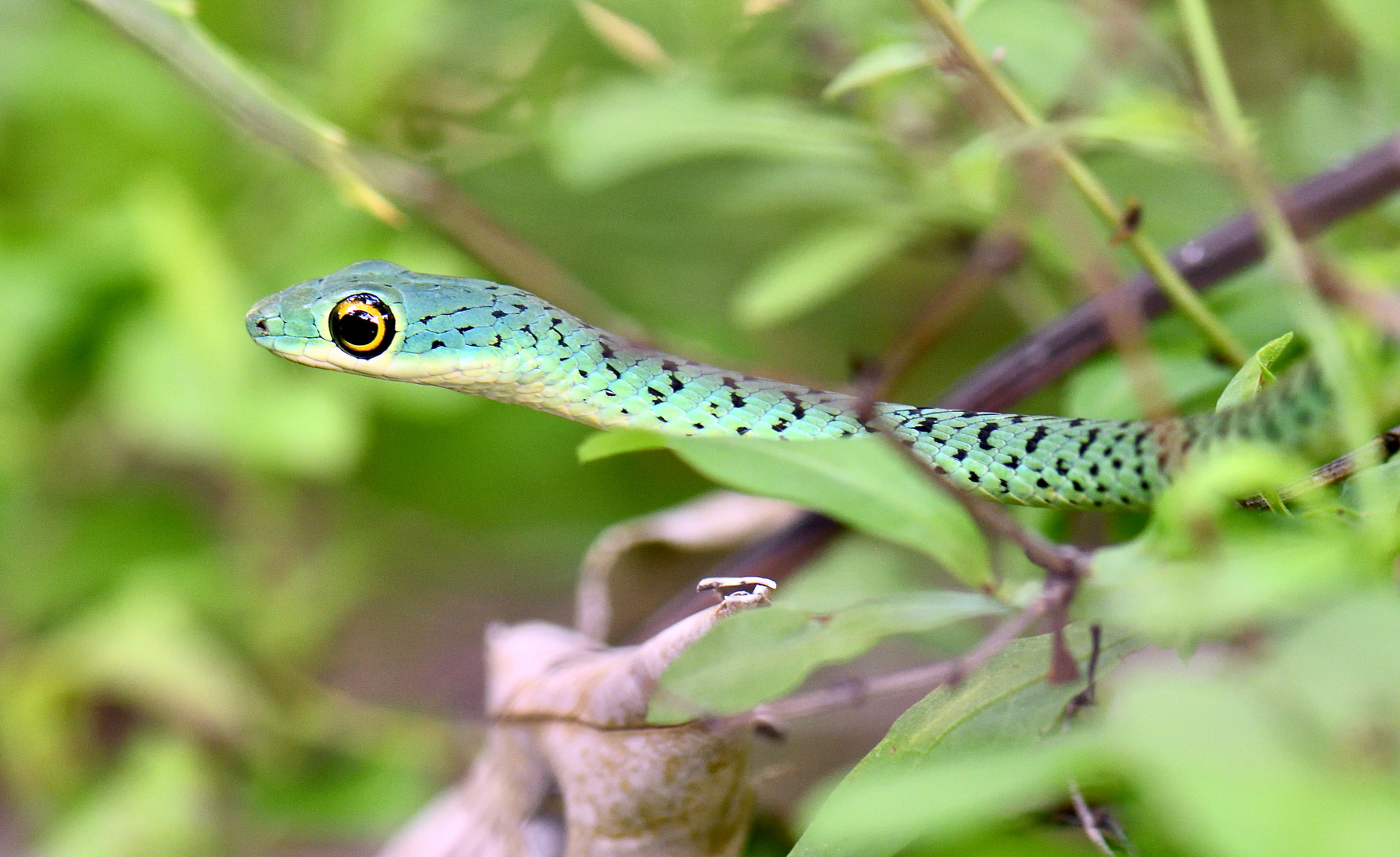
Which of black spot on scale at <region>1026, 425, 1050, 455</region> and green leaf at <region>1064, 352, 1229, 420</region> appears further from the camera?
black spot on scale at <region>1026, 425, 1050, 455</region>

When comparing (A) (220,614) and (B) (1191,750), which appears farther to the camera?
(A) (220,614)

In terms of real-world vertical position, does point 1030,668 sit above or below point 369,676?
above

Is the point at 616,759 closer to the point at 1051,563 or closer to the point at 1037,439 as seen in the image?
the point at 1051,563

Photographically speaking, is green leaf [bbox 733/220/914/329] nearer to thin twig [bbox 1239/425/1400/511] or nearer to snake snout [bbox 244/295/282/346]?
snake snout [bbox 244/295/282/346]

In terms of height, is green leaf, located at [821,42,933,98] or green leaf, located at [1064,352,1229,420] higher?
green leaf, located at [821,42,933,98]

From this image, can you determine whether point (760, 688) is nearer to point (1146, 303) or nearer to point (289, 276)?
point (1146, 303)

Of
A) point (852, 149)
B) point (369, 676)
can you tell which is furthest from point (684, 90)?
point (369, 676)

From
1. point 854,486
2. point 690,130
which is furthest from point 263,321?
point 854,486

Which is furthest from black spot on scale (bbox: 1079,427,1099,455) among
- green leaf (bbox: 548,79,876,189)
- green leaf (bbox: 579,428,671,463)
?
green leaf (bbox: 579,428,671,463)

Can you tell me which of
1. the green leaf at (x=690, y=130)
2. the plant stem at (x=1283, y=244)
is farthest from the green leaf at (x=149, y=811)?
the plant stem at (x=1283, y=244)
